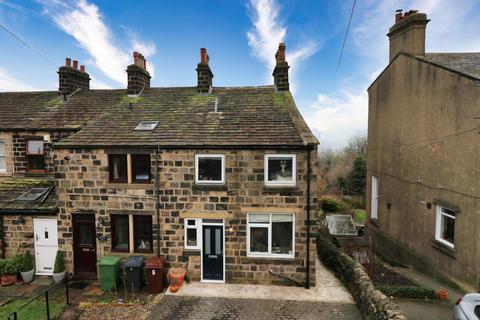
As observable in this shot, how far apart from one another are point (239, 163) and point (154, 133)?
12.0 ft

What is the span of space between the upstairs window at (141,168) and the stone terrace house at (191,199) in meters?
0.04

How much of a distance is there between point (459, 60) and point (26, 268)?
20.3 m

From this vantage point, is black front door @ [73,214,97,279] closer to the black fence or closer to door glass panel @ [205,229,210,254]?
the black fence

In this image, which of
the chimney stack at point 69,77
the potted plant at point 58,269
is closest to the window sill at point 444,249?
the potted plant at point 58,269

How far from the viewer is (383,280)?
34.4 ft

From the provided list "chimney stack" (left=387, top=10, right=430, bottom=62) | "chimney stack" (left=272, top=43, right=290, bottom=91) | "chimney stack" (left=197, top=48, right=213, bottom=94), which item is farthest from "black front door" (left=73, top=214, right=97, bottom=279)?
"chimney stack" (left=387, top=10, right=430, bottom=62)

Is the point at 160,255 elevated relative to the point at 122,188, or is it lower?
lower

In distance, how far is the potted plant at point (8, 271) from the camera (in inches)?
386

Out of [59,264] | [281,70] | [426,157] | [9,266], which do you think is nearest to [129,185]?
[59,264]

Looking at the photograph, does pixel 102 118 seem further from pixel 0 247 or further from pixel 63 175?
pixel 0 247

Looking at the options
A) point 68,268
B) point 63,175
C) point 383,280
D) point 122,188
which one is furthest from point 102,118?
point 383,280

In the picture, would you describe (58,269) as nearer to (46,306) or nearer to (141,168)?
(46,306)

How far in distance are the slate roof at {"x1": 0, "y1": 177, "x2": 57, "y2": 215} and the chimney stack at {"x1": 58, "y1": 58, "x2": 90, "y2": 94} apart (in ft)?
17.8

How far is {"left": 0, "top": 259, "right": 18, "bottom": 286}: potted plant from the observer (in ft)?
32.2
